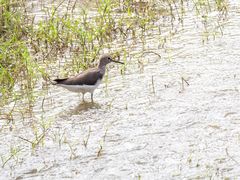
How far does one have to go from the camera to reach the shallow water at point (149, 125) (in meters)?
7.73

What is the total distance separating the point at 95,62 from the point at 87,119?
2384 mm

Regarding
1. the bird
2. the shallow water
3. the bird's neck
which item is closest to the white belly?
the bird

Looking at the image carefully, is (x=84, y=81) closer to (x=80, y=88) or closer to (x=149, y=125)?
(x=80, y=88)

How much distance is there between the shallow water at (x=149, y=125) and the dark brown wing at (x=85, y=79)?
307mm

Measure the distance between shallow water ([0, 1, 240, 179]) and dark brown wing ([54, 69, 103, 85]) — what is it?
1.01 feet

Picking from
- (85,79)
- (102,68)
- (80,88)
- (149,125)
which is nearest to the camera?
(149,125)

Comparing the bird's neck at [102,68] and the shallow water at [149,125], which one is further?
the bird's neck at [102,68]

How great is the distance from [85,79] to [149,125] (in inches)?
65.0

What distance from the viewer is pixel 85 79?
33.3ft

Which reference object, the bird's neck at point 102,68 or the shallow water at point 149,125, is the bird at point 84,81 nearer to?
the bird's neck at point 102,68

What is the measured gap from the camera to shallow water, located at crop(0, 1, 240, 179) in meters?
7.73

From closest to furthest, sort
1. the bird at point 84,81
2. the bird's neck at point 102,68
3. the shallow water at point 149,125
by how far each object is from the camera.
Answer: the shallow water at point 149,125 < the bird at point 84,81 < the bird's neck at point 102,68

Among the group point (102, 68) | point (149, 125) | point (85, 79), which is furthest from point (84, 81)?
point (149, 125)

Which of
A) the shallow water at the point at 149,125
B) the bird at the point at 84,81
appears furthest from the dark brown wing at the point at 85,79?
the shallow water at the point at 149,125
